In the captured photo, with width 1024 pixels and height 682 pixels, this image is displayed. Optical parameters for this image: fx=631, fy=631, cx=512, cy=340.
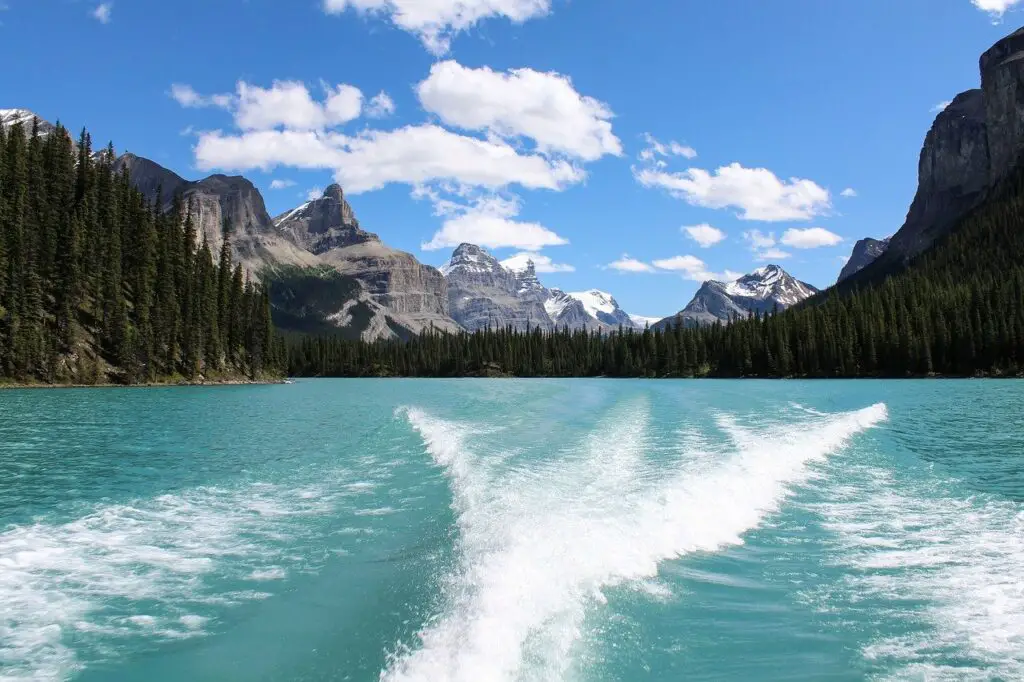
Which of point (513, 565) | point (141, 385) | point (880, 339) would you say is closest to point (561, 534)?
point (513, 565)

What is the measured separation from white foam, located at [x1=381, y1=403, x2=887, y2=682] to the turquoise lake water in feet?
0.20

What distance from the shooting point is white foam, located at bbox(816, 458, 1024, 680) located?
→ 25.0ft

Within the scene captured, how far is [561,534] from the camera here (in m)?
12.6

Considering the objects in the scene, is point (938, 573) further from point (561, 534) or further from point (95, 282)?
point (95, 282)

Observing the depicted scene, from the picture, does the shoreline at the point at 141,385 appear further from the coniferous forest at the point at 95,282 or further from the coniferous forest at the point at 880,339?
the coniferous forest at the point at 880,339

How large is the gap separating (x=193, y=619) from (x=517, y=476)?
11.7 metres

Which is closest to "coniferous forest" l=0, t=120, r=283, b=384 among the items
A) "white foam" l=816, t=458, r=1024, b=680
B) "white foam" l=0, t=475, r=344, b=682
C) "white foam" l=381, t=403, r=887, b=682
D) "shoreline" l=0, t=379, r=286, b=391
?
"shoreline" l=0, t=379, r=286, b=391

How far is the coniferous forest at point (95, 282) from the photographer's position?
75.3 meters

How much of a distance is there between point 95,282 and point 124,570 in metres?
95.8

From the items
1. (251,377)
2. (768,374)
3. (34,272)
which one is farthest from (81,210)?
(768,374)

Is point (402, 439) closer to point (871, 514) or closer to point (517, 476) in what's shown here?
point (517, 476)

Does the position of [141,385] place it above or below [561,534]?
above

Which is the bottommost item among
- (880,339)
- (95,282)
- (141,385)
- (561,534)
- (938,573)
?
(938,573)

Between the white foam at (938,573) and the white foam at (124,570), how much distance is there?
31.0ft
